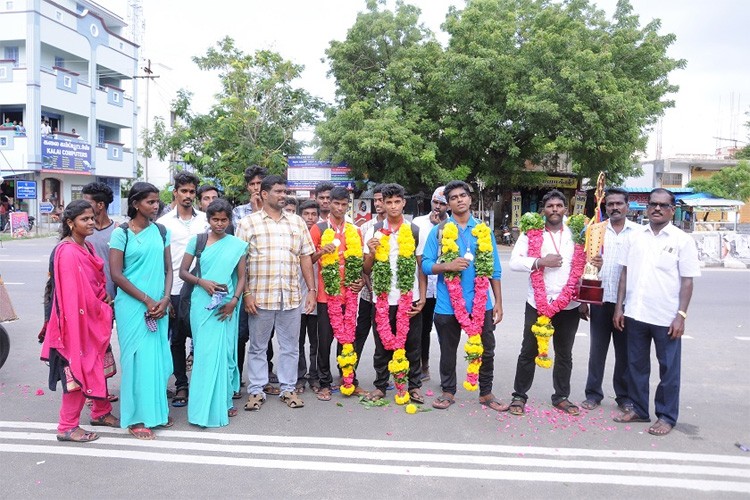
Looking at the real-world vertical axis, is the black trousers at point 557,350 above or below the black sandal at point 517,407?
above

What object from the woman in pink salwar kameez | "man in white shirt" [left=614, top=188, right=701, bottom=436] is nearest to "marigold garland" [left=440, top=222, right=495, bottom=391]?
"man in white shirt" [left=614, top=188, right=701, bottom=436]

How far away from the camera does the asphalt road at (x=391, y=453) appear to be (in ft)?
11.8

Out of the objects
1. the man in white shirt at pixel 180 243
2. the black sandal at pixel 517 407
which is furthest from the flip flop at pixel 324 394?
the black sandal at pixel 517 407

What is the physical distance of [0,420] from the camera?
4684 millimetres

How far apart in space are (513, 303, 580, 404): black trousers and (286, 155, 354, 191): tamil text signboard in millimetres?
17791

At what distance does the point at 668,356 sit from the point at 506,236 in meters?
19.3

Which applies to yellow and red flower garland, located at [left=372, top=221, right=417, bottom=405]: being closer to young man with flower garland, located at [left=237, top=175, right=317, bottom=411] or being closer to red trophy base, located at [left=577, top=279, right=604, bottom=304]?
young man with flower garland, located at [left=237, top=175, right=317, bottom=411]

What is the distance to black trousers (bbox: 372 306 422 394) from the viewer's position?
530 cm

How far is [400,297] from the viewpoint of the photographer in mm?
5195

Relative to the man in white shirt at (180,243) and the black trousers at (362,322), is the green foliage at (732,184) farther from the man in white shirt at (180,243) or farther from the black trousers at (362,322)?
the man in white shirt at (180,243)

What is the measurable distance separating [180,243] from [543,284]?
3.47 meters

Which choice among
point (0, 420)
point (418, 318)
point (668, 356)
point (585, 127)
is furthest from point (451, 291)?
point (585, 127)

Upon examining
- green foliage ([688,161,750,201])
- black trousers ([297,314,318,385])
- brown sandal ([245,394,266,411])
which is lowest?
brown sandal ([245,394,266,411])

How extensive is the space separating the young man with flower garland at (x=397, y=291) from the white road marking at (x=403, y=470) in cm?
131
